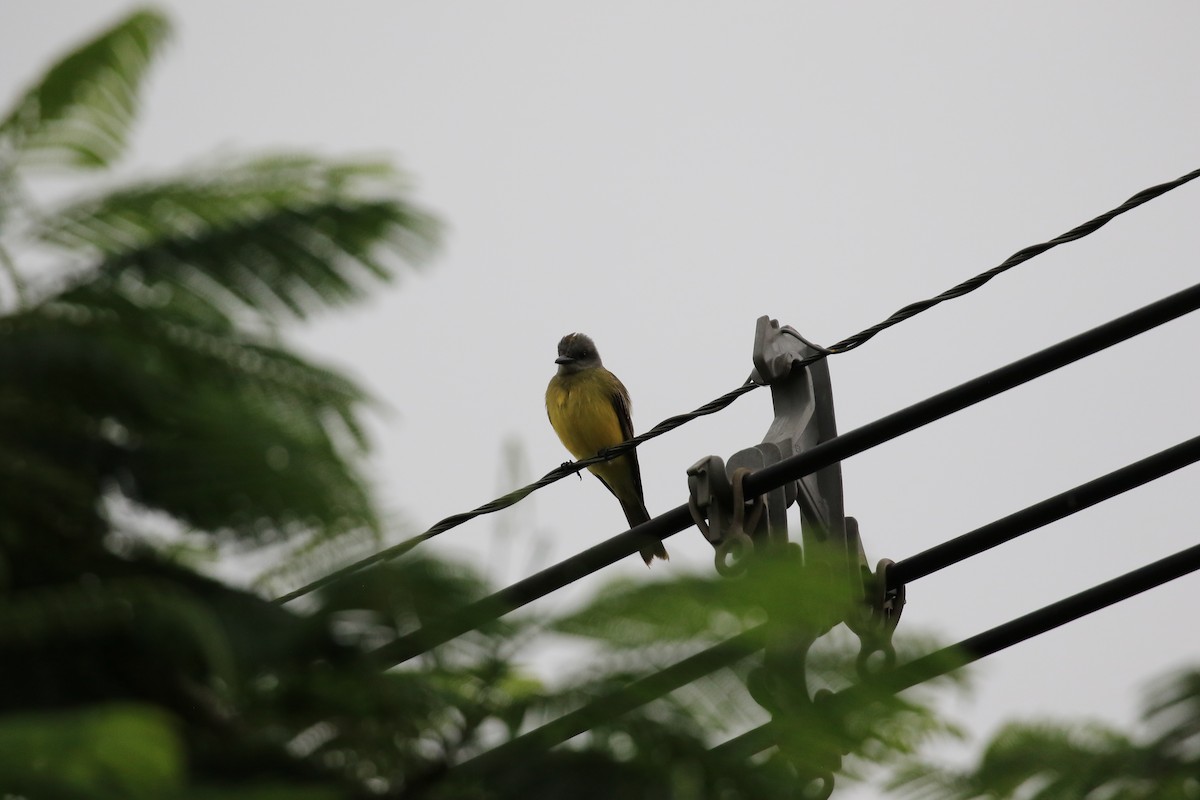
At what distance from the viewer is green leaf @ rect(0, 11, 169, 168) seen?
2.39 m

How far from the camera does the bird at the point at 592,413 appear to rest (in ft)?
37.2

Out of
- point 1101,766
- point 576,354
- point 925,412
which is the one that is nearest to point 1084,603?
point 925,412

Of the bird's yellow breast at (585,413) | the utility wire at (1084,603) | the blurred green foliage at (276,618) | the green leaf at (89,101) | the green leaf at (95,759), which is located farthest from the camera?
the bird's yellow breast at (585,413)

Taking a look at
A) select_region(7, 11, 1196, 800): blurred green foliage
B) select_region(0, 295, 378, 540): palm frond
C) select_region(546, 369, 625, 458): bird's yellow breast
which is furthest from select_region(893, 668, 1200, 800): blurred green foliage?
select_region(546, 369, 625, 458): bird's yellow breast

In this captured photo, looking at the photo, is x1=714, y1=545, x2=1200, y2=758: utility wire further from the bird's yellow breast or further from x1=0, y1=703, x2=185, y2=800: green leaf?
the bird's yellow breast

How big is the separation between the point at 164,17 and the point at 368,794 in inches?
73.1

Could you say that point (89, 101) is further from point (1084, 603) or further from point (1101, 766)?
point (1084, 603)

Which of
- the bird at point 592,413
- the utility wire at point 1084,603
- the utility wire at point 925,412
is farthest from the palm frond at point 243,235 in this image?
the bird at point 592,413

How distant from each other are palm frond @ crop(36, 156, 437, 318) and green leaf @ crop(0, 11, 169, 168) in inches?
9.1

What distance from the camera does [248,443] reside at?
1927 mm

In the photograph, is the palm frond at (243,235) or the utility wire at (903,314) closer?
the palm frond at (243,235)

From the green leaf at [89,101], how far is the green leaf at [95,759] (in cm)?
139

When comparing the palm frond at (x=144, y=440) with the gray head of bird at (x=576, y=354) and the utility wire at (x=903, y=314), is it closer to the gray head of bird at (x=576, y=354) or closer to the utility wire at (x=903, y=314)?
the utility wire at (x=903, y=314)

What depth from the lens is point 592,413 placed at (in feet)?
37.1
